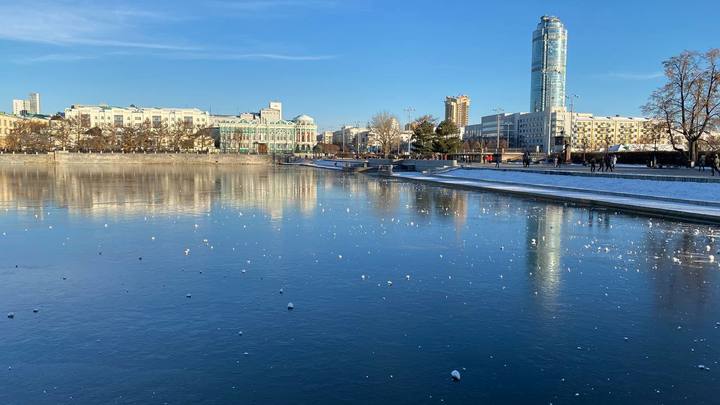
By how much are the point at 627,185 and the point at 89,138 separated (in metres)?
103

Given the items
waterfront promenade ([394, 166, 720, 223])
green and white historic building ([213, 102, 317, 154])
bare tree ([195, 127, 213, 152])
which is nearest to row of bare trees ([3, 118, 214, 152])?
bare tree ([195, 127, 213, 152])

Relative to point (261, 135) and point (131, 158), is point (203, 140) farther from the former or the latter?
point (261, 135)

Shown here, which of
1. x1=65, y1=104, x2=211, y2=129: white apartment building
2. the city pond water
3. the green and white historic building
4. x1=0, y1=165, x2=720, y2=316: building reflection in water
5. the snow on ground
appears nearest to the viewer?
the city pond water

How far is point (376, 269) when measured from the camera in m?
9.62

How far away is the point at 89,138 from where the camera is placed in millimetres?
104250

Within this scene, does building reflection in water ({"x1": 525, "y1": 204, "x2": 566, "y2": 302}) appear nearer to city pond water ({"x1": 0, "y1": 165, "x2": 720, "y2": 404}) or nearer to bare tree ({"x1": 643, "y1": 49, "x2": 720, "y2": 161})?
city pond water ({"x1": 0, "y1": 165, "x2": 720, "y2": 404})

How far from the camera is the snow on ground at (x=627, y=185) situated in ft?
73.4

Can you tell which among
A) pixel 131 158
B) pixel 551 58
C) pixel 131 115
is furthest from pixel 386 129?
pixel 551 58

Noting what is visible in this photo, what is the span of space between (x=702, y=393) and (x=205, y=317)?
540 centimetres

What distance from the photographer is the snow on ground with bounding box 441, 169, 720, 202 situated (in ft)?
73.4

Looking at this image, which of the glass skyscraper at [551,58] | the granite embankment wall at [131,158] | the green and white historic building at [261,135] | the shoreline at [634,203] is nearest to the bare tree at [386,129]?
the granite embankment wall at [131,158]

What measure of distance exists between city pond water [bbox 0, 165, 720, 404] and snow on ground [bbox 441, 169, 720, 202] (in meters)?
9.56

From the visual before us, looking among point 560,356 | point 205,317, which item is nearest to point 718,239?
point 560,356

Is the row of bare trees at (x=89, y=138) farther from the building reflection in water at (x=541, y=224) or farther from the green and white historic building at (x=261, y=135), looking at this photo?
the building reflection in water at (x=541, y=224)
